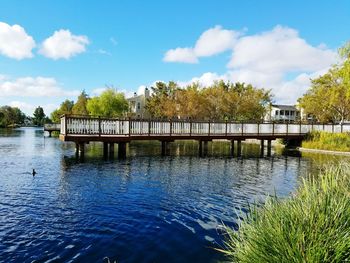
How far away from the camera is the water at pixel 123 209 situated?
283 inches

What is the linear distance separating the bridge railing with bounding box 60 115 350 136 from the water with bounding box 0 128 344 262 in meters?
4.81

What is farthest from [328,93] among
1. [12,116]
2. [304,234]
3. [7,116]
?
[12,116]

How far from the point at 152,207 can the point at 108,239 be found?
284 cm

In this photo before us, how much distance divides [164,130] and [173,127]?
887 millimetres

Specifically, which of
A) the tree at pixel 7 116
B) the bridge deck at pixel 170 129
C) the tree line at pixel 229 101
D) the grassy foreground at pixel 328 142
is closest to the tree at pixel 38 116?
the tree at pixel 7 116

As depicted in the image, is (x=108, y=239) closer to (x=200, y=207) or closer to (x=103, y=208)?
(x=103, y=208)

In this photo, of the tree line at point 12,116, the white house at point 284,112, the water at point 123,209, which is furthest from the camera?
the tree line at point 12,116

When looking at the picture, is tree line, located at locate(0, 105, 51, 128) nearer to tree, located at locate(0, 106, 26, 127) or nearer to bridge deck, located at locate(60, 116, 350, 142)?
tree, located at locate(0, 106, 26, 127)

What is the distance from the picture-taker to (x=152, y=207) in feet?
34.3

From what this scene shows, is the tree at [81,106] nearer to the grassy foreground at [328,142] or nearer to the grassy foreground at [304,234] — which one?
the grassy foreground at [328,142]

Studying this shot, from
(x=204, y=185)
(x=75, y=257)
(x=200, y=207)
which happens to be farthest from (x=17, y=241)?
(x=204, y=185)

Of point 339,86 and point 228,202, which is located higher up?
point 339,86

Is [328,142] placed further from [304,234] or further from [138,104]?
[138,104]

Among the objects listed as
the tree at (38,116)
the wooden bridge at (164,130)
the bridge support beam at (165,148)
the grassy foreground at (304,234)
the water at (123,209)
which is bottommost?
the water at (123,209)
